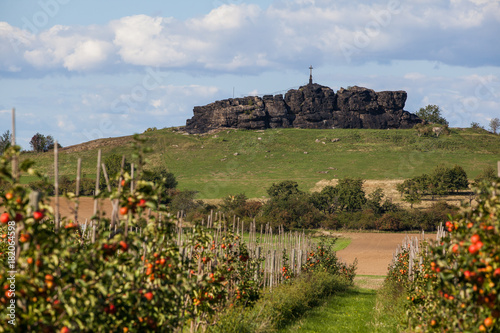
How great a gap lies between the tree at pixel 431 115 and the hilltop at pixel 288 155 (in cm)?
2197

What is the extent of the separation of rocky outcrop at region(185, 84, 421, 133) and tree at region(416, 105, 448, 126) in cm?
986

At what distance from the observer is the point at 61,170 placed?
68.6 metres

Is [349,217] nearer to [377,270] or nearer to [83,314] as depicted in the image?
[377,270]

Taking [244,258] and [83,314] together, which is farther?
[244,258]

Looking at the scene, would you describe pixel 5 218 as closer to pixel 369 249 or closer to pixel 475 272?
pixel 475 272

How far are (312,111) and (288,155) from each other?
35.1m

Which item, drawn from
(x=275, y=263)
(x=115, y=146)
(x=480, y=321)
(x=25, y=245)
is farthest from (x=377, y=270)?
(x=115, y=146)

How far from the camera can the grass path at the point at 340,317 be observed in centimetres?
1044

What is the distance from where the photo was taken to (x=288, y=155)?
267 feet

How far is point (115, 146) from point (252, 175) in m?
28.8

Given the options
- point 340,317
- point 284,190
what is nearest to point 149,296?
point 340,317

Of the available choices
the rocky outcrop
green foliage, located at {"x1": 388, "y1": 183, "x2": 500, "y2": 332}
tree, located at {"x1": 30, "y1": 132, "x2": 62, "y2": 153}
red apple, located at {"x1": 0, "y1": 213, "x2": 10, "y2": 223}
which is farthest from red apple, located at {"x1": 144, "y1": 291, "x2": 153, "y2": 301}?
the rocky outcrop

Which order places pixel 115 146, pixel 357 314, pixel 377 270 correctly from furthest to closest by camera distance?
1. pixel 115 146
2. pixel 377 270
3. pixel 357 314

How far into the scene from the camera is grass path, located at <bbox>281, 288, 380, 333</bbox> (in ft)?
34.2
